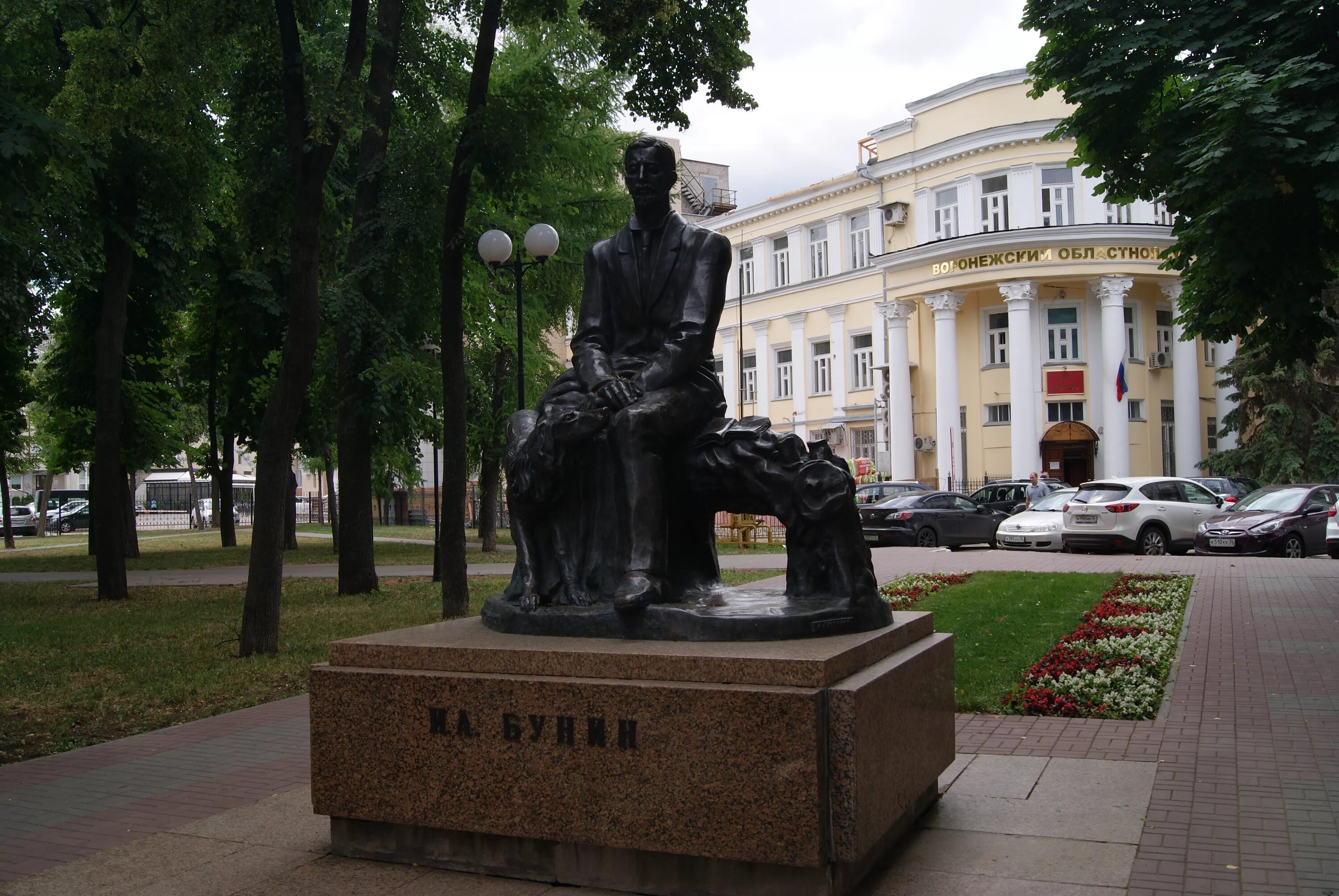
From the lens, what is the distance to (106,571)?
18.5m

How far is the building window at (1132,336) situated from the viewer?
148 ft

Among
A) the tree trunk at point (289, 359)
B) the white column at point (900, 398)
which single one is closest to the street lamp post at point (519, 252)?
the tree trunk at point (289, 359)

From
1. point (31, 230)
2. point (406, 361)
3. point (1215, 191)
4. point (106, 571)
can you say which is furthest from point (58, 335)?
point (1215, 191)

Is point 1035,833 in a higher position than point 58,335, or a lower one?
lower

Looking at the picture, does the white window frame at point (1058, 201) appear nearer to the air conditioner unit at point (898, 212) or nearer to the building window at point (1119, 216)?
the building window at point (1119, 216)

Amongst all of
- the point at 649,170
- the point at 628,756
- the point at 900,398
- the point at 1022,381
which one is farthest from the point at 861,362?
the point at 628,756

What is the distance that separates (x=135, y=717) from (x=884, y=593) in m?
8.95

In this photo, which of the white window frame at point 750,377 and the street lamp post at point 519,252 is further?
the white window frame at point 750,377

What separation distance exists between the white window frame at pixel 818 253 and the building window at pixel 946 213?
22.0 ft

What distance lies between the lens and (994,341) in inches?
1795

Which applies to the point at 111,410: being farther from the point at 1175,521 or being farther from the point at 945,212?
the point at 945,212

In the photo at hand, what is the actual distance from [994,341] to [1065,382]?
3290mm

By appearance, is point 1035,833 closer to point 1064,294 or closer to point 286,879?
point 286,879

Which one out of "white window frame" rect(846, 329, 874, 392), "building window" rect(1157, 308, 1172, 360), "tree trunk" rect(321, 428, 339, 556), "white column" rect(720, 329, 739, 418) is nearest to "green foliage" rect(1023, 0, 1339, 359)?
"tree trunk" rect(321, 428, 339, 556)
